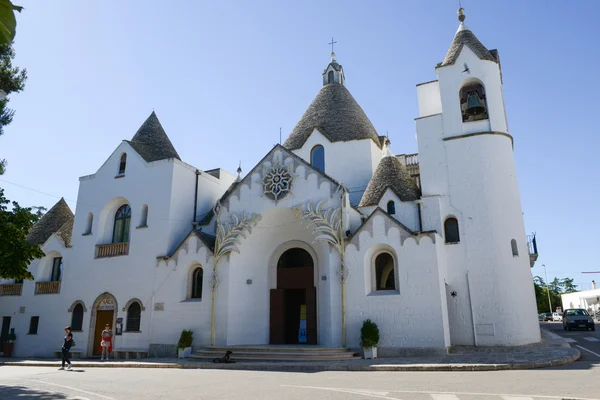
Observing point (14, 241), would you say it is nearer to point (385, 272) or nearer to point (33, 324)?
point (33, 324)

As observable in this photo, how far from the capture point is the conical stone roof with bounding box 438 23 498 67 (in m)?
21.7

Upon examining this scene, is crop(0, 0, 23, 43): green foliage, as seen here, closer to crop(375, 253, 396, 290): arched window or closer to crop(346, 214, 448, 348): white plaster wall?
crop(346, 214, 448, 348): white plaster wall

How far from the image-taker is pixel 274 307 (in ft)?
69.6

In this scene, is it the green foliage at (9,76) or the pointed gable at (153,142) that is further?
the pointed gable at (153,142)

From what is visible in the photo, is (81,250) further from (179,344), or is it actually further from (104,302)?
(179,344)

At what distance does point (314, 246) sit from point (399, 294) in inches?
203

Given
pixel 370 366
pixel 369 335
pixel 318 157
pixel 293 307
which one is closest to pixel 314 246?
pixel 293 307

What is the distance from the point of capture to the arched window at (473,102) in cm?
2084

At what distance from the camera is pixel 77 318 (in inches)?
922

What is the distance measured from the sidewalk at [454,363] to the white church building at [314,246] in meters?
0.91

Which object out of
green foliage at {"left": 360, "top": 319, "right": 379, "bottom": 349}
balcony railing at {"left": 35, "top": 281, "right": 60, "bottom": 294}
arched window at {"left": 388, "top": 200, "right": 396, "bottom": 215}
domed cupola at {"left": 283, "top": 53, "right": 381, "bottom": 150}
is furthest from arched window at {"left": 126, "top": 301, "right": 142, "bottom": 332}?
arched window at {"left": 388, "top": 200, "right": 396, "bottom": 215}

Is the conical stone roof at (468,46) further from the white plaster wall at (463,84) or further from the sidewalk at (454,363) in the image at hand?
the sidewalk at (454,363)

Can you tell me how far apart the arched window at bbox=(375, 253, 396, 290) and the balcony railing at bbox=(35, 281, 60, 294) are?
17322mm

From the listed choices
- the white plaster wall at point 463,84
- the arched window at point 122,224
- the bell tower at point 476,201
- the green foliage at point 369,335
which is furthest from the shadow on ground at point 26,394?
the white plaster wall at point 463,84
